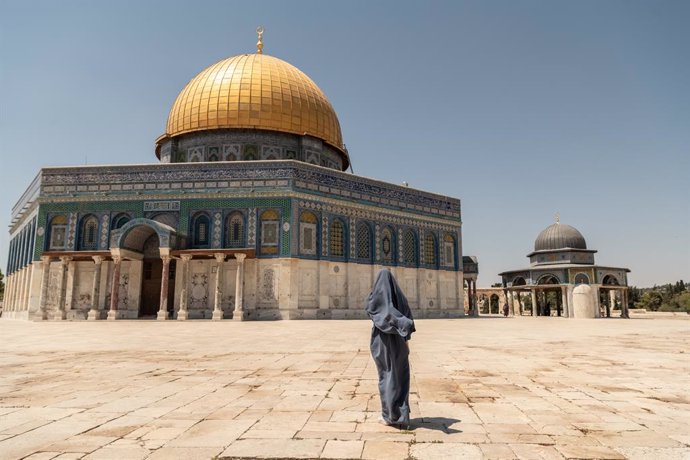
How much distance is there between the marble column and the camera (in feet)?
79.8

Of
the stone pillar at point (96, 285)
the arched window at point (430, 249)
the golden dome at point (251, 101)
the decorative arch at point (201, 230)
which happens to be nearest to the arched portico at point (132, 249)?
the stone pillar at point (96, 285)

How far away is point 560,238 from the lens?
39688 mm

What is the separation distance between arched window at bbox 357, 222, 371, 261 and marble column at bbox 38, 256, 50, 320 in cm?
1621

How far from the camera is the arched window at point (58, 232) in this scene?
2548 centimetres

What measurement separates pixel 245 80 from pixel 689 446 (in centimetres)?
2901

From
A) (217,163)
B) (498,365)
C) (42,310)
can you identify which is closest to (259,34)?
(217,163)

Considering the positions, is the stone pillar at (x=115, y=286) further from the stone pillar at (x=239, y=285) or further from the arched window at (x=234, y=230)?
the stone pillar at (x=239, y=285)

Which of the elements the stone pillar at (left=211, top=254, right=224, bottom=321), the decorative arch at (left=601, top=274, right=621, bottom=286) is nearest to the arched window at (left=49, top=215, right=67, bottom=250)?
the stone pillar at (left=211, top=254, right=224, bottom=321)

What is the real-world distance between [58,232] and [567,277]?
34.6 metres

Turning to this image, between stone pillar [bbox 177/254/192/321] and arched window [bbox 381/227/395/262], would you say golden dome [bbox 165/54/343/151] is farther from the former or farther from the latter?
stone pillar [bbox 177/254/192/321]

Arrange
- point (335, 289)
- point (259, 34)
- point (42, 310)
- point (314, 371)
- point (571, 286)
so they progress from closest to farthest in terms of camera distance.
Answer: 1. point (314, 371)
2. point (42, 310)
3. point (335, 289)
4. point (259, 34)
5. point (571, 286)

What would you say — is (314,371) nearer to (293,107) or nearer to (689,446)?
(689,446)

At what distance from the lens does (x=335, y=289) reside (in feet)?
85.9

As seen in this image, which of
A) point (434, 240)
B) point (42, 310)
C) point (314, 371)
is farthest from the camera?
point (434, 240)
